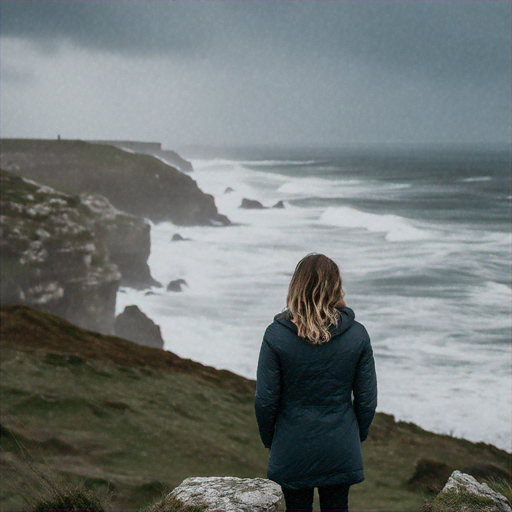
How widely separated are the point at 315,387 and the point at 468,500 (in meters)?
2.39

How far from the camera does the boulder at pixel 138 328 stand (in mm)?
29938

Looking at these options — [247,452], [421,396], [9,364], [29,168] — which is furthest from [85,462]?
[29,168]

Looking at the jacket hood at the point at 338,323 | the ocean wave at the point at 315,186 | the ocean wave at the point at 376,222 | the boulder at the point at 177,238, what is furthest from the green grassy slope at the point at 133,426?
the ocean wave at the point at 315,186

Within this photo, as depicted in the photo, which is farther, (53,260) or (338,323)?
(53,260)

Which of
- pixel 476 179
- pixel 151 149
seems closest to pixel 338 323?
pixel 151 149

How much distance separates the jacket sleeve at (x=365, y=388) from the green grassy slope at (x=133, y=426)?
518cm

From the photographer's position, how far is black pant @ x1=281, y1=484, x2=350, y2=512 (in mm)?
3729

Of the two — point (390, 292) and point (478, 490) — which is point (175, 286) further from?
A: point (478, 490)

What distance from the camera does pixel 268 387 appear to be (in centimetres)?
355

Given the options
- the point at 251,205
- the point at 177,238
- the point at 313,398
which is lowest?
the point at 177,238

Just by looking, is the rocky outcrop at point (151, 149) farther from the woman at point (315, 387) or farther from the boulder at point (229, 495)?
the woman at point (315, 387)

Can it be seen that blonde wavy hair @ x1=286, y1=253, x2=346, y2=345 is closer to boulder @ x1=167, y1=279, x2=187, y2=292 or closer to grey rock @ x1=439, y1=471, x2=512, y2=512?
grey rock @ x1=439, y1=471, x2=512, y2=512

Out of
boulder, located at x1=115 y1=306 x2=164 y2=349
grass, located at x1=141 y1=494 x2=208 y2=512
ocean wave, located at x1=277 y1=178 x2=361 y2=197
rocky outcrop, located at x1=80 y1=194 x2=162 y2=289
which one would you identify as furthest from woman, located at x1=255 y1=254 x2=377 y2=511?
ocean wave, located at x1=277 y1=178 x2=361 y2=197

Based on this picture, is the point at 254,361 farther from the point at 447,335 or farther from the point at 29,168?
the point at 29,168
